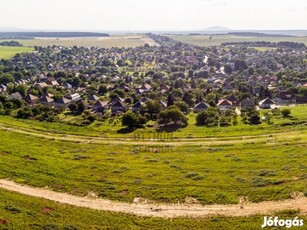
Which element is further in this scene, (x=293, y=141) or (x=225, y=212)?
(x=293, y=141)

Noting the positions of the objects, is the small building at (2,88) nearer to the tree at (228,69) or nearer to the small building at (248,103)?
the small building at (248,103)

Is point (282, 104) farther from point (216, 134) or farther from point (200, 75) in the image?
point (200, 75)

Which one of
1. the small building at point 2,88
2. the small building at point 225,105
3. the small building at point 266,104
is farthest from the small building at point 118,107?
the small building at point 2,88

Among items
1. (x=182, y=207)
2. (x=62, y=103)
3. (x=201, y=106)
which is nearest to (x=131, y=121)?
(x=201, y=106)

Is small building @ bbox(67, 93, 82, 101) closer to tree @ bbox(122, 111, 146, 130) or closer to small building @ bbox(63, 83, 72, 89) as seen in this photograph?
small building @ bbox(63, 83, 72, 89)

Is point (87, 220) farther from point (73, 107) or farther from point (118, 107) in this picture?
point (118, 107)

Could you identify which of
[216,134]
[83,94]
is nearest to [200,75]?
[83,94]

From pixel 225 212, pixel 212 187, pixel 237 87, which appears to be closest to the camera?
pixel 225 212
